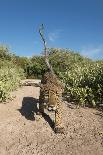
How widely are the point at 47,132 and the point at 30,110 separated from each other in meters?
2.44

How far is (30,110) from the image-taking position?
1215 centimetres

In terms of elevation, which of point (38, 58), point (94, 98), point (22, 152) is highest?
point (38, 58)

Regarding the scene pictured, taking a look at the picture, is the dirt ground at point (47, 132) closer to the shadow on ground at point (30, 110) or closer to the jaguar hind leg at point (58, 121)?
the shadow on ground at point (30, 110)

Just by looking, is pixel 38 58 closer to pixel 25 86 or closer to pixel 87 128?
pixel 25 86

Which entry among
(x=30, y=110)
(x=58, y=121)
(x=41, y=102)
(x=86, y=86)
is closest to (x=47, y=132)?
(x=58, y=121)

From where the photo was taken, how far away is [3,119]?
37.0 ft

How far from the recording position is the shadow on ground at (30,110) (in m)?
11.1

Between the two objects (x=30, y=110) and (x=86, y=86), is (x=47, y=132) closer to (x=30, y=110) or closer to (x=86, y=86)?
(x=30, y=110)

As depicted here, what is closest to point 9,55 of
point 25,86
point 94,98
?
point 25,86

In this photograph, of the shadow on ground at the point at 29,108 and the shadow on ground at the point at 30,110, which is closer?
the shadow on ground at the point at 30,110

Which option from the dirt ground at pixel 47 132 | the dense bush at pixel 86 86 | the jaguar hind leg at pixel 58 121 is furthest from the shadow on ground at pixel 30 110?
the dense bush at pixel 86 86

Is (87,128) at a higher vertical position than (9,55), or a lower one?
lower

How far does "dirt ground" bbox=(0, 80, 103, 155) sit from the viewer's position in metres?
8.62

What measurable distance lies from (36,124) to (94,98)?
142 inches
